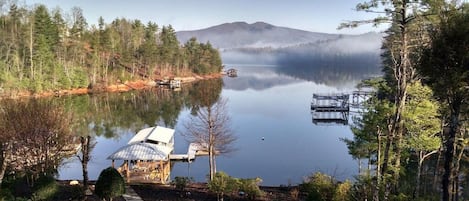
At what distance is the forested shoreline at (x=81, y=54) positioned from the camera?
185 ft

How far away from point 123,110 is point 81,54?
104 ft

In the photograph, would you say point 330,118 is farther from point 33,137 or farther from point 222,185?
point 33,137

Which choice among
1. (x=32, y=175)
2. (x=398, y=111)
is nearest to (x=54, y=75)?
(x=32, y=175)

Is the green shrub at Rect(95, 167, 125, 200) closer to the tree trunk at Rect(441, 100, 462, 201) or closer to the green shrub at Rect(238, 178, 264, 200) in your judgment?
the green shrub at Rect(238, 178, 264, 200)

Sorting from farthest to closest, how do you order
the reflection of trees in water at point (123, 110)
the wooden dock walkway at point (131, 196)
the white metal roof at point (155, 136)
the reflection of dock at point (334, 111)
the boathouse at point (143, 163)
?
the reflection of dock at point (334, 111) < the reflection of trees in water at point (123, 110) < the white metal roof at point (155, 136) < the boathouse at point (143, 163) < the wooden dock walkway at point (131, 196)

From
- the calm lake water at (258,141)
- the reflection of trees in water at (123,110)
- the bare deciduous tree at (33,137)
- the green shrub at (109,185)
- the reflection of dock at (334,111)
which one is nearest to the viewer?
the green shrub at (109,185)

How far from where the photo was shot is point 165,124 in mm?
39562

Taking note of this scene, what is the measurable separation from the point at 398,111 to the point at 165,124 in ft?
102

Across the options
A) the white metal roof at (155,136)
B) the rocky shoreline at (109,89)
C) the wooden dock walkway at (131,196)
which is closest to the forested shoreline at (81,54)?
the rocky shoreline at (109,89)

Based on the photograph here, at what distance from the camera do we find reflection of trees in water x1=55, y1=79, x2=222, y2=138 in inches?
1460

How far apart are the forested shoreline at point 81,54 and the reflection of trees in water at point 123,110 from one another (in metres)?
6.49

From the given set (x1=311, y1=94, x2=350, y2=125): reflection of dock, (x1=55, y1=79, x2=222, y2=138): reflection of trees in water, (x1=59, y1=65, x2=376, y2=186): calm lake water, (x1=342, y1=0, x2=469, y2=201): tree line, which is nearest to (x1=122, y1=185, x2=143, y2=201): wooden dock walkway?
(x1=59, y1=65, x2=376, y2=186): calm lake water

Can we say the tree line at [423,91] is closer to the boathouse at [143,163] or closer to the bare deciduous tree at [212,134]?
the bare deciduous tree at [212,134]

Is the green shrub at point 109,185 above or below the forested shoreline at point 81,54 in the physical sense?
below
